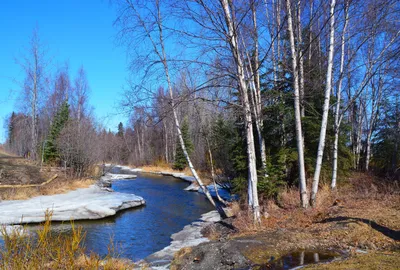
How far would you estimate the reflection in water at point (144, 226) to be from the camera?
31.9 ft

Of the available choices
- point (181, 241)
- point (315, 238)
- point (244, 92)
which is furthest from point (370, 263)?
point (181, 241)

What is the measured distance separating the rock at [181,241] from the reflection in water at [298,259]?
244 cm

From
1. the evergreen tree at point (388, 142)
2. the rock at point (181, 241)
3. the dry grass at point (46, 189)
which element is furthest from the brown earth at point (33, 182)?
the evergreen tree at point (388, 142)

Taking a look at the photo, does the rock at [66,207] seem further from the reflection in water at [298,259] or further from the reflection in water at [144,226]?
the reflection in water at [298,259]

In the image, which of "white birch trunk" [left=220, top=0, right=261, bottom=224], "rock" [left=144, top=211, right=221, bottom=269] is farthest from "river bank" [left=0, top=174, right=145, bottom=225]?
"white birch trunk" [left=220, top=0, right=261, bottom=224]

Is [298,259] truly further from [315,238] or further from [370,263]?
[370,263]

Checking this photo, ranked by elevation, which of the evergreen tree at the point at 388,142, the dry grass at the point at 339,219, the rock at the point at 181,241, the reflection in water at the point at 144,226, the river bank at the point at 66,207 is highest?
the evergreen tree at the point at 388,142

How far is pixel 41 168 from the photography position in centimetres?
2238

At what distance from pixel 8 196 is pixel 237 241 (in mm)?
14286

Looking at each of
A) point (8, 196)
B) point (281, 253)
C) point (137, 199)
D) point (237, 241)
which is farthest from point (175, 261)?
point (8, 196)

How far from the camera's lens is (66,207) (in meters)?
14.1

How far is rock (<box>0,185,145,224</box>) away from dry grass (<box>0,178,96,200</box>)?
80cm

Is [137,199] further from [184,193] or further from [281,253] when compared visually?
[281,253]

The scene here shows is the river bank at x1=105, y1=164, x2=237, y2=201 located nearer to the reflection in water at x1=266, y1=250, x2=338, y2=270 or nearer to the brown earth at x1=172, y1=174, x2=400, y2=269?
the brown earth at x1=172, y1=174, x2=400, y2=269
